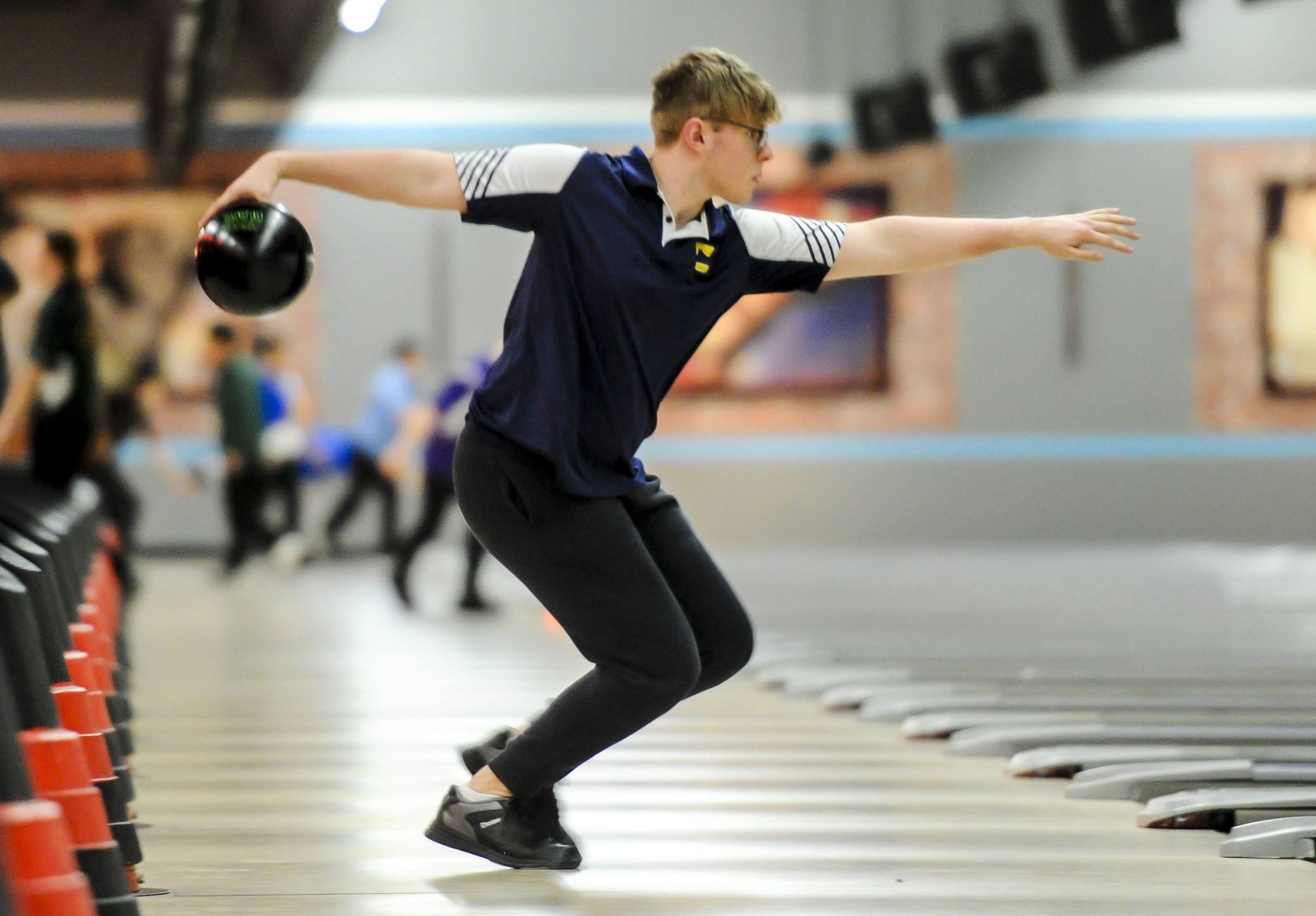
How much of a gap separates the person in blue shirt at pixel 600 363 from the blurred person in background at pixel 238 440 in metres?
7.15

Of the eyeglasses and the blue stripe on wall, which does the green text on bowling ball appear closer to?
the eyeglasses

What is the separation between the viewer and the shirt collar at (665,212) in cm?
251

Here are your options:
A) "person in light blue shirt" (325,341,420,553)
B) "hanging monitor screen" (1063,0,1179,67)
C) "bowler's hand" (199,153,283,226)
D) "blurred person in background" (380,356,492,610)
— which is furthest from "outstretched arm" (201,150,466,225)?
"person in light blue shirt" (325,341,420,553)

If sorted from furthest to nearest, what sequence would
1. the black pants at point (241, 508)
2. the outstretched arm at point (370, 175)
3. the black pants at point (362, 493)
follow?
1. the black pants at point (362, 493)
2. the black pants at point (241, 508)
3. the outstretched arm at point (370, 175)

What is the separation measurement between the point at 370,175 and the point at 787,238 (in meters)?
0.72

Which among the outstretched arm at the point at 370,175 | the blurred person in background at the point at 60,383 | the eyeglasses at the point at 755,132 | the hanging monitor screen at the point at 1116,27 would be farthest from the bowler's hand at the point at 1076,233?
the hanging monitor screen at the point at 1116,27

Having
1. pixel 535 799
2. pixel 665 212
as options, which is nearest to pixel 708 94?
pixel 665 212

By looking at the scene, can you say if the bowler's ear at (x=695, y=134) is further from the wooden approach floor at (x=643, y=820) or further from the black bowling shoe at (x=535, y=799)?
the wooden approach floor at (x=643, y=820)

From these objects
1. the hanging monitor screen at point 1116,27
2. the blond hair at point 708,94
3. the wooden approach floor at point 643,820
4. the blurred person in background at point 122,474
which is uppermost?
the hanging monitor screen at point 1116,27

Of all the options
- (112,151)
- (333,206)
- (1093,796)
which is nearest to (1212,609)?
(1093,796)

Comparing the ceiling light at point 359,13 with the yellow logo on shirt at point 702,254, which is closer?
the yellow logo on shirt at point 702,254

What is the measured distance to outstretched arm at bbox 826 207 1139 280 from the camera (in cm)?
264

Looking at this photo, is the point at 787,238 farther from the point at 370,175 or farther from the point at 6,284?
the point at 6,284

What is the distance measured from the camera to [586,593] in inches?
99.0
